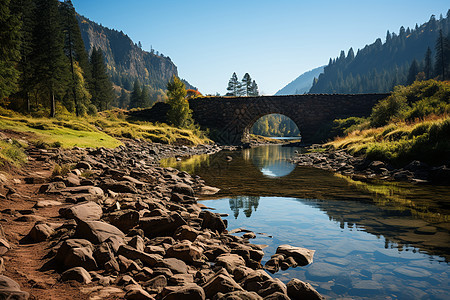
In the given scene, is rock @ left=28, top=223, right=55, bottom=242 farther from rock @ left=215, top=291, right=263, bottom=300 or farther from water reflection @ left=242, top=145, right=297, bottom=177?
water reflection @ left=242, top=145, right=297, bottom=177

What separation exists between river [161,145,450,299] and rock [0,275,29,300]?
323 cm

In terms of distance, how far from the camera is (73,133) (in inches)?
795

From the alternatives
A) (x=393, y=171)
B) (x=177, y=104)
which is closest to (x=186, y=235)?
(x=393, y=171)

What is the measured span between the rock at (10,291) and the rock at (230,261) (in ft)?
7.91

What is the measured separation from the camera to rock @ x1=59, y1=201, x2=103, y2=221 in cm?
515

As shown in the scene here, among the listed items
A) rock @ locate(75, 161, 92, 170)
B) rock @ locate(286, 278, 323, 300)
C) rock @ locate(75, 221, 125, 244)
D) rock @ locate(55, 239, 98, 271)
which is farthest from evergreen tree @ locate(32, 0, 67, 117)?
rock @ locate(286, 278, 323, 300)

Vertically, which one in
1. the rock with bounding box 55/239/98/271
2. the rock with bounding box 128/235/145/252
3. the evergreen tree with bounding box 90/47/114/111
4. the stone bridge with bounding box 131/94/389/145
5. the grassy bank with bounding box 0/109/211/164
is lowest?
the rock with bounding box 128/235/145/252

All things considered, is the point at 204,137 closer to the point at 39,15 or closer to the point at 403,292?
the point at 39,15

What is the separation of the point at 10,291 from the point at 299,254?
3.98 meters

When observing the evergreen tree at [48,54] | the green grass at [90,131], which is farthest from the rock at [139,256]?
the evergreen tree at [48,54]

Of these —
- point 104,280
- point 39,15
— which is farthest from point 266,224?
point 39,15

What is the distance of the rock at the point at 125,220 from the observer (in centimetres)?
507

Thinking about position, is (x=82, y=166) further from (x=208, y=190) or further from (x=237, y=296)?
(x=237, y=296)

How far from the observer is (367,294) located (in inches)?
147
